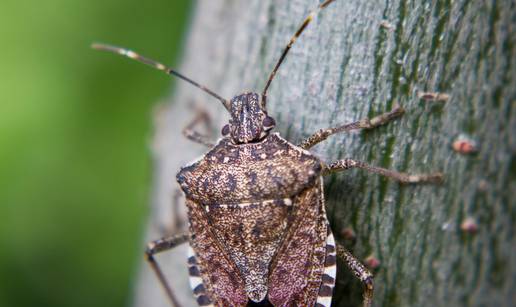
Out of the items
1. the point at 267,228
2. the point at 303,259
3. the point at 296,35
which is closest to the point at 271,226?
the point at 267,228

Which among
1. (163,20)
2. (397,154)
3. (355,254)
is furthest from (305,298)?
(163,20)

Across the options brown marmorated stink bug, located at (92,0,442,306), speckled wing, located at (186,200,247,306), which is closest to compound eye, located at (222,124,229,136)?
brown marmorated stink bug, located at (92,0,442,306)

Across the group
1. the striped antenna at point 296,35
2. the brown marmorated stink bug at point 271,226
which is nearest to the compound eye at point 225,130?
the brown marmorated stink bug at point 271,226

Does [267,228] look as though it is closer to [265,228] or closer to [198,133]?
[265,228]

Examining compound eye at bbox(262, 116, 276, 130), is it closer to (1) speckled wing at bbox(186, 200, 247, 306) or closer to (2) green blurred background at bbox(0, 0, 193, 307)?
(1) speckled wing at bbox(186, 200, 247, 306)

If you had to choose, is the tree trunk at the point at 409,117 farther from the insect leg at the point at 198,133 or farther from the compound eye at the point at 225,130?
the insect leg at the point at 198,133

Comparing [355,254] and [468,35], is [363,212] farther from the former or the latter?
[468,35]
